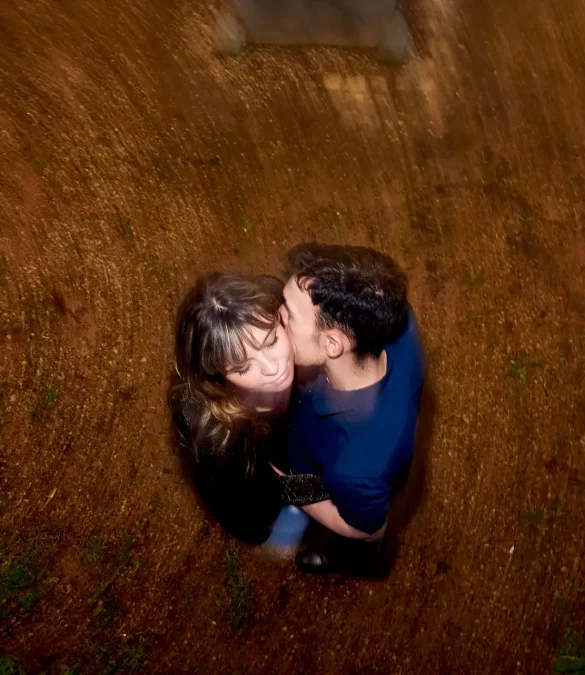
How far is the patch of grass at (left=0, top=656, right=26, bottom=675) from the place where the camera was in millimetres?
2227

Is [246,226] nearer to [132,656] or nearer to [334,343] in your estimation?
[334,343]

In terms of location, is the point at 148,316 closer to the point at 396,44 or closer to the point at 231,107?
the point at 231,107

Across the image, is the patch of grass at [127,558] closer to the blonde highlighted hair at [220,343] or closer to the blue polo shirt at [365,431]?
the blonde highlighted hair at [220,343]

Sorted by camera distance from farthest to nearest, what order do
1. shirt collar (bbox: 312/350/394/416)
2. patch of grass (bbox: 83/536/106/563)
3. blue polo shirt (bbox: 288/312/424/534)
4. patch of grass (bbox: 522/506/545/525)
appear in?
patch of grass (bbox: 522/506/545/525)
patch of grass (bbox: 83/536/106/563)
shirt collar (bbox: 312/350/394/416)
blue polo shirt (bbox: 288/312/424/534)

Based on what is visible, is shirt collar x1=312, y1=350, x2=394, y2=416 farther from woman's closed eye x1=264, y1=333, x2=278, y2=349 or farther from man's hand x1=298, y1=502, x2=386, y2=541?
man's hand x1=298, y1=502, x2=386, y2=541

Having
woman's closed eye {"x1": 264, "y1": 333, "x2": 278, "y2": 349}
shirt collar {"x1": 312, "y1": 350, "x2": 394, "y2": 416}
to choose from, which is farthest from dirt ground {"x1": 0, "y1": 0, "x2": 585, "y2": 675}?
woman's closed eye {"x1": 264, "y1": 333, "x2": 278, "y2": 349}

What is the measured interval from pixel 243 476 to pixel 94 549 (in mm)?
980

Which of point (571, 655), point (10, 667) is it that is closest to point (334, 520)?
point (571, 655)

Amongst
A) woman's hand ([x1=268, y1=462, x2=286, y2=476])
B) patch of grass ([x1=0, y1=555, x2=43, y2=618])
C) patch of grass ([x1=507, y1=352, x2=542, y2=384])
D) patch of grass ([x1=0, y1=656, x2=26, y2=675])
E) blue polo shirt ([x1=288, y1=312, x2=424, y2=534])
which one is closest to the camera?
blue polo shirt ([x1=288, y1=312, x2=424, y2=534])

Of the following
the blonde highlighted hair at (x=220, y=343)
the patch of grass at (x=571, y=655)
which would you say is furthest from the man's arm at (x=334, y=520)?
the patch of grass at (x=571, y=655)

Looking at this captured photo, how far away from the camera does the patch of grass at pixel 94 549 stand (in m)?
2.45

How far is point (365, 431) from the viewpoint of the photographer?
5.44ft

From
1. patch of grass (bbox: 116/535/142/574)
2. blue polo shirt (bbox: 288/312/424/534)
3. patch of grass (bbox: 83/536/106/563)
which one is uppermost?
blue polo shirt (bbox: 288/312/424/534)

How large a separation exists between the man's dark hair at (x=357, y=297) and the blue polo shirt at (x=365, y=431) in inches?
4.4
